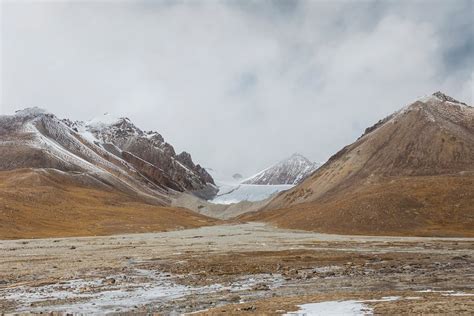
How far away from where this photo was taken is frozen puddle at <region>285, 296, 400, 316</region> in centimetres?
1648

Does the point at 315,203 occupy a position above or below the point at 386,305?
above

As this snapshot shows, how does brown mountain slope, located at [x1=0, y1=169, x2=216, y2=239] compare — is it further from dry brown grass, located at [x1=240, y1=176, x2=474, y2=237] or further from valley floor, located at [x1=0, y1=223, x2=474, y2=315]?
valley floor, located at [x1=0, y1=223, x2=474, y2=315]

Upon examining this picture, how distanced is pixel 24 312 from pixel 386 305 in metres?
14.2

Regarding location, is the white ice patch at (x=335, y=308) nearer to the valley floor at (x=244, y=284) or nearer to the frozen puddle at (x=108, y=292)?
the valley floor at (x=244, y=284)

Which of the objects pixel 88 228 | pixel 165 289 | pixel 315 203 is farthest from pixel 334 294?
pixel 315 203

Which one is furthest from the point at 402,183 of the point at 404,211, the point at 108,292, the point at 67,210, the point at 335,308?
the point at 335,308

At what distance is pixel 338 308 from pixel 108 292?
1251 centimetres

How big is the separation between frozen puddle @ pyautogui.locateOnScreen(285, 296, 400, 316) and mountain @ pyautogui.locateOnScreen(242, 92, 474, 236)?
7322 centimetres

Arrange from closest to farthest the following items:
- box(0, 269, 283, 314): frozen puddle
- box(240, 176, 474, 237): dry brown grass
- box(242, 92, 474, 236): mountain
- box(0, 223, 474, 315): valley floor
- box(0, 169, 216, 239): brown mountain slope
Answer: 1. box(0, 223, 474, 315): valley floor
2. box(0, 269, 283, 314): frozen puddle
3. box(240, 176, 474, 237): dry brown grass
4. box(242, 92, 474, 236): mountain
5. box(0, 169, 216, 239): brown mountain slope

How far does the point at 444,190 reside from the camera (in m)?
108

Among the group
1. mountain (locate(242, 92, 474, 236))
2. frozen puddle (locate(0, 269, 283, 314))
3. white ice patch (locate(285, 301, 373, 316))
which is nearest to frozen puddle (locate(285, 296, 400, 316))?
white ice patch (locate(285, 301, 373, 316))

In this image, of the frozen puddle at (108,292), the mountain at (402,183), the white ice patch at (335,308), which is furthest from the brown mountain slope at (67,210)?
the white ice patch at (335,308)

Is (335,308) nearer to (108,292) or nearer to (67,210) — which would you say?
(108,292)

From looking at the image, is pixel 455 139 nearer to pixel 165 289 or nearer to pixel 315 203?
pixel 315 203
